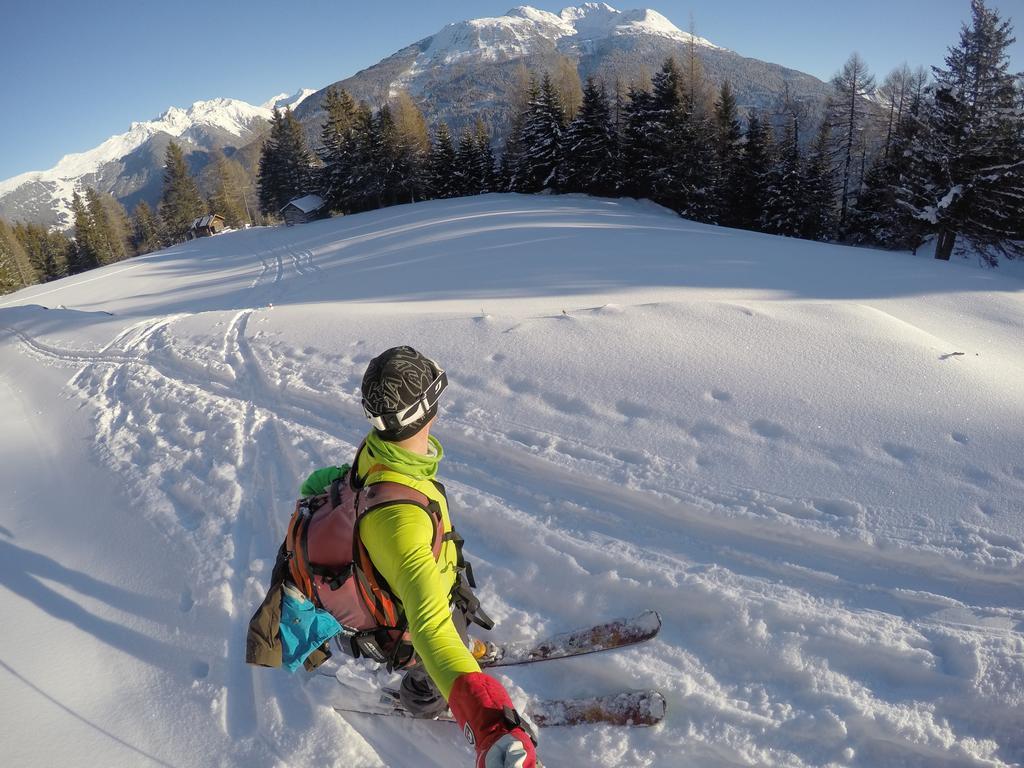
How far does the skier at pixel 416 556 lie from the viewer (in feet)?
4.76

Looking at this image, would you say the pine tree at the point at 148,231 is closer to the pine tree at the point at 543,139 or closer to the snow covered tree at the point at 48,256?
the snow covered tree at the point at 48,256

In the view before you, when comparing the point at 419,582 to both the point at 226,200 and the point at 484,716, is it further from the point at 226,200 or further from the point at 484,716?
the point at 226,200

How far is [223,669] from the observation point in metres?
3.09

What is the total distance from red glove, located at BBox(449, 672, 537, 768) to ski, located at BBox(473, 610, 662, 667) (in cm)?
151

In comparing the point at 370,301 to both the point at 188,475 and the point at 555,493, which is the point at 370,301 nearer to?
the point at 188,475

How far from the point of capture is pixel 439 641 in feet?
5.28

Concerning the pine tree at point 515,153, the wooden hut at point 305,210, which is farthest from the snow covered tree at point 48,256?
the pine tree at point 515,153

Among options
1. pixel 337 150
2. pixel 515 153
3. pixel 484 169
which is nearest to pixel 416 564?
pixel 484 169

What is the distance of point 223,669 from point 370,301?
30.6ft

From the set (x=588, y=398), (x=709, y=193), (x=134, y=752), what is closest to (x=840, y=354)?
(x=588, y=398)

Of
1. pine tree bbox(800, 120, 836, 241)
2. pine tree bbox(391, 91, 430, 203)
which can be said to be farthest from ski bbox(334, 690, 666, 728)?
pine tree bbox(391, 91, 430, 203)

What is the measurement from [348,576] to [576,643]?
1612 mm

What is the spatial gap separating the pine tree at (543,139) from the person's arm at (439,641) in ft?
109

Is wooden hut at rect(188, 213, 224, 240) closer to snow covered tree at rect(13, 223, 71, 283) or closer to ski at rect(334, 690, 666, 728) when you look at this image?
snow covered tree at rect(13, 223, 71, 283)
